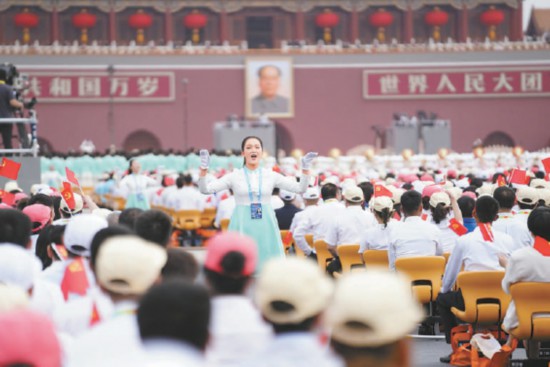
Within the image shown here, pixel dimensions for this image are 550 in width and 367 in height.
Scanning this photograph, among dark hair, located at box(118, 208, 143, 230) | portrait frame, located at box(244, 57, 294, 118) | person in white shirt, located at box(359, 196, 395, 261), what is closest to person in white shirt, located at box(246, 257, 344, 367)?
dark hair, located at box(118, 208, 143, 230)

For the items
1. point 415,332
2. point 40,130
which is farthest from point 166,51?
point 415,332

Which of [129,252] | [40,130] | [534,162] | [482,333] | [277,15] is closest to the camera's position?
[129,252]

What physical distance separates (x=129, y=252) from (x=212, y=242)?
1.14ft

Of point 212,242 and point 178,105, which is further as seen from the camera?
point 178,105

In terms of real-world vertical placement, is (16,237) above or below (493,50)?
below

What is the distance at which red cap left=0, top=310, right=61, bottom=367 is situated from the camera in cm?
267

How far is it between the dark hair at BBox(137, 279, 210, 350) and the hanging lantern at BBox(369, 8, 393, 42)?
1371 inches

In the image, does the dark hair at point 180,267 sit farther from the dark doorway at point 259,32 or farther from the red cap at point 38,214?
the dark doorway at point 259,32

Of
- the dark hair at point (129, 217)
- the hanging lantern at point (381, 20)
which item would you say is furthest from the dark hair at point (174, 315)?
the hanging lantern at point (381, 20)

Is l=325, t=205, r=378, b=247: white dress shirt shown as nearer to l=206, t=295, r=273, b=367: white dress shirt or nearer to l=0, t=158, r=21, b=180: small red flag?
l=0, t=158, r=21, b=180: small red flag

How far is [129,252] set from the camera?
11.7 feet

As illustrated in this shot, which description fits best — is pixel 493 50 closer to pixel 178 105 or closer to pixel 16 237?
pixel 178 105

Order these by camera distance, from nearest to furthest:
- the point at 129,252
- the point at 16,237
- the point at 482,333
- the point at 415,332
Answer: the point at 129,252 → the point at 16,237 → the point at 482,333 → the point at 415,332

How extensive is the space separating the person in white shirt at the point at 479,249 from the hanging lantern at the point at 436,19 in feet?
102
